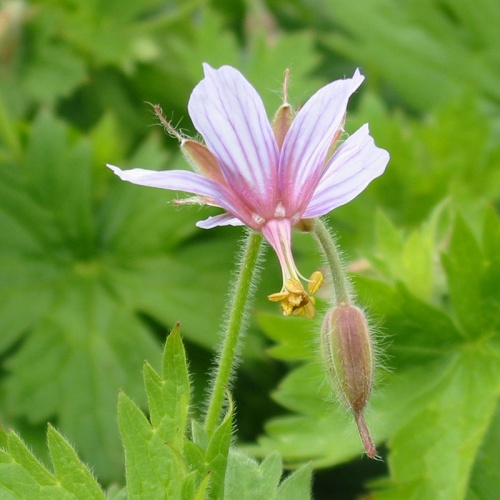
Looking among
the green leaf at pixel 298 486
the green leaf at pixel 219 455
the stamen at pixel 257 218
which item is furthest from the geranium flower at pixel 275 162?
the green leaf at pixel 298 486

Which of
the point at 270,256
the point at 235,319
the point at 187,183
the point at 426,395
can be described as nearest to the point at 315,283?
the point at 235,319

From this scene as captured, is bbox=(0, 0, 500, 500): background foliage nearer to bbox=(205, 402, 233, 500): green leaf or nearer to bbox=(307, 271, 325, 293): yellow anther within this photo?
bbox=(205, 402, 233, 500): green leaf

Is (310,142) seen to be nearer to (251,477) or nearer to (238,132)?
(238,132)

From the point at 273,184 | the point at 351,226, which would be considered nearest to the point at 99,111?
the point at 351,226

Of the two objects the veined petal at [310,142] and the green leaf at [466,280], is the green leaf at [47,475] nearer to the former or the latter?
the veined petal at [310,142]

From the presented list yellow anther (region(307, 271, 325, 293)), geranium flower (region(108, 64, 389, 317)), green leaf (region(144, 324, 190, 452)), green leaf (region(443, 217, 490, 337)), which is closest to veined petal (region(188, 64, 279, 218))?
geranium flower (region(108, 64, 389, 317))
